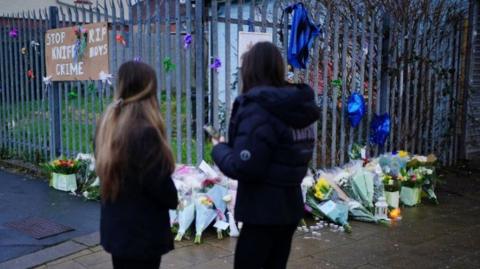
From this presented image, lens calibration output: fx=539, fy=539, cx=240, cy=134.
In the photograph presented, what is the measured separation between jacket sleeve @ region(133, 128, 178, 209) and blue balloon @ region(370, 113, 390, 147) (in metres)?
4.73

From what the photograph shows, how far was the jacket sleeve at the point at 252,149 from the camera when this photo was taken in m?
2.78

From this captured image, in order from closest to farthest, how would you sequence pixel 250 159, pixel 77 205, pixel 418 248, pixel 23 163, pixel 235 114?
1. pixel 250 159
2. pixel 235 114
3. pixel 418 248
4. pixel 77 205
5. pixel 23 163

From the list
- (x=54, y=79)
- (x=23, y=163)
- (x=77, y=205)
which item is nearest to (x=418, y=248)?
(x=77, y=205)

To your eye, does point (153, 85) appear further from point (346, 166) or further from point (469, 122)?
point (469, 122)

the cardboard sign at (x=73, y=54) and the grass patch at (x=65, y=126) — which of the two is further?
the cardboard sign at (x=73, y=54)

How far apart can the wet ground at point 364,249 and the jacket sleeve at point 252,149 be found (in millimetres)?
1844

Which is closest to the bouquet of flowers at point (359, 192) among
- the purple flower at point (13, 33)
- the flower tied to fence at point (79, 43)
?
the flower tied to fence at point (79, 43)

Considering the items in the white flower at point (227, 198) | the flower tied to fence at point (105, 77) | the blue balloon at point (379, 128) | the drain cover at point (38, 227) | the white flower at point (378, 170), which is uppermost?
the flower tied to fence at point (105, 77)

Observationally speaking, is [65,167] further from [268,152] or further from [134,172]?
[268,152]

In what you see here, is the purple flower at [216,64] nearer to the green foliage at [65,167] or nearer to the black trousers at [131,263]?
the green foliage at [65,167]

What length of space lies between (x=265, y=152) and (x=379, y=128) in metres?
4.53

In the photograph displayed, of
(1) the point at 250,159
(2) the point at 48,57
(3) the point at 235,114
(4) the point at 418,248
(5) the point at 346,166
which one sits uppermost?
(2) the point at 48,57

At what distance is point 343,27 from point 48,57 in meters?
4.16

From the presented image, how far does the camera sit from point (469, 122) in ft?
28.9
